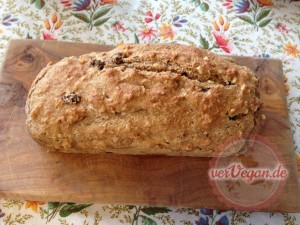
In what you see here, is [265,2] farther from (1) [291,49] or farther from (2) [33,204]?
(2) [33,204]

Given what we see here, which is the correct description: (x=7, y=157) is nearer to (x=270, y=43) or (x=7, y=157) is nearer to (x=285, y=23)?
(x=270, y=43)

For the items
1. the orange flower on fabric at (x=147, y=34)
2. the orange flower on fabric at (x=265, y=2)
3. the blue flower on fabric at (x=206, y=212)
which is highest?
the orange flower on fabric at (x=265, y=2)

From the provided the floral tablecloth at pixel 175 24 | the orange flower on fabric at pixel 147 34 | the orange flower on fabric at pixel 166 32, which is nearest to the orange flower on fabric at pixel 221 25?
the floral tablecloth at pixel 175 24

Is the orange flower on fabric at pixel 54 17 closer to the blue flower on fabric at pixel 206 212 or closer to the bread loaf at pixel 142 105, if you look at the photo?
the bread loaf at pixel 142 105

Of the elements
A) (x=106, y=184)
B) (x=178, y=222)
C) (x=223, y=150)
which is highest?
(x=223, y=150)

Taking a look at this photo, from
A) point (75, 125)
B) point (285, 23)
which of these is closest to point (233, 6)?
point (285, 23)

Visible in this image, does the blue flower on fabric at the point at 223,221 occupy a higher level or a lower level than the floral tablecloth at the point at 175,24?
lower
